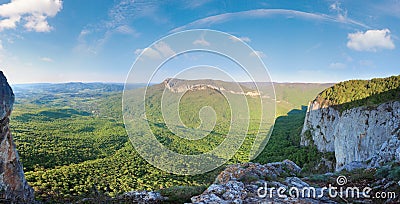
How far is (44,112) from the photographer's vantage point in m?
91.4

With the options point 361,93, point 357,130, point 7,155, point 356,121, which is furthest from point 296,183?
point 361,93

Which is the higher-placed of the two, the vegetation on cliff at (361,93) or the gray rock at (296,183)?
the vegetation on cliff at (361,93)

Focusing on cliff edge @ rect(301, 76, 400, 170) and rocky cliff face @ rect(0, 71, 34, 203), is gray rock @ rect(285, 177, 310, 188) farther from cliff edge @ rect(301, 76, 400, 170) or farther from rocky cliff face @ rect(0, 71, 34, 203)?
rocky cliff face @ rect(0, 71, 34, 203)

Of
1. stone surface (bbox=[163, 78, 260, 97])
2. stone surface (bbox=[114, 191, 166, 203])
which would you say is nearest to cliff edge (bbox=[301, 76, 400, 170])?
stone surface (bbox=[163, 78, 260, 97])

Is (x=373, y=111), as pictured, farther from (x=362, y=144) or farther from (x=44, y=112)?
(x=44, y=112)

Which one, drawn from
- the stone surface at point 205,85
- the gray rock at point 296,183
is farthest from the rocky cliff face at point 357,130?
the stone surface at point 205,85

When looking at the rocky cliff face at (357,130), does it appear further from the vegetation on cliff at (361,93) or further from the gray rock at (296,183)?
the gray rock at (296,183)

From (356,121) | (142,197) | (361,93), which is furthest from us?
(361,93)

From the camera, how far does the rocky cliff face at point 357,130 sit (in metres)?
Result: 19.2

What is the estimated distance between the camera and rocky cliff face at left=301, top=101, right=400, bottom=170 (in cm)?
1919

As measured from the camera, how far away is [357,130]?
24047mm

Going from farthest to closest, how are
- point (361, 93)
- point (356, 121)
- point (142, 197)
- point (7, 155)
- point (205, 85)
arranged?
point (361, 93)
point (356, 121)
point (7, 155)
point (205, 85)
point (142, 197)

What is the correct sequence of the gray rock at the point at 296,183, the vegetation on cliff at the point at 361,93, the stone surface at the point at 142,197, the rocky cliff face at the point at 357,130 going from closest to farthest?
the stone surface at the point at 142,197 < the gray rock at the point at 296,183 < the rocky cliff face at the point at 357,130 < the vegetation on cliff at the point at 361,93

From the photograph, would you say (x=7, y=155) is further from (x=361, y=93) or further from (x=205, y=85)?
(x=361, y=93)
